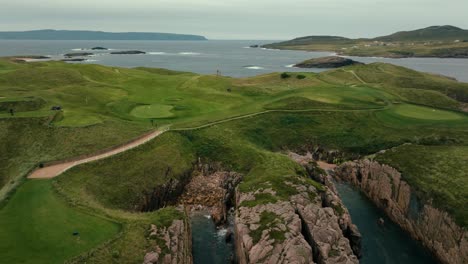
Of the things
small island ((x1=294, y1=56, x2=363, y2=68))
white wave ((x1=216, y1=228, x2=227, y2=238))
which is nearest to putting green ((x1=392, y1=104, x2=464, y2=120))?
white wave ((x1=216, y1=228, x2=227, y2=238))

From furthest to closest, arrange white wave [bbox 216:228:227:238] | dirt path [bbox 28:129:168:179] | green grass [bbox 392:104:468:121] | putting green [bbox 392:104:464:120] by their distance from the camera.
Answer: putting green [bbox 392:104:464:120] < green grass [bbox 392:104:468:121] < dirt path [bbox 28:129:168:179] < white wave [bbox 216:228:227:238]

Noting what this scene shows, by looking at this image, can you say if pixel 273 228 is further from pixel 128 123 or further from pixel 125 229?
pixel 128 123

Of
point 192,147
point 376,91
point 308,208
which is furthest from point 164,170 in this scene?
point 376,91

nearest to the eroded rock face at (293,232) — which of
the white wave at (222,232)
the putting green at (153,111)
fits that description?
the white wave at (222,232)

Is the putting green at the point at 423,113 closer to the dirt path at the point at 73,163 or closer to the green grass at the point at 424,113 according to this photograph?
the green grass at the point at 424,113

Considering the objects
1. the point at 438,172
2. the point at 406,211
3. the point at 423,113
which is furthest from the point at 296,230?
the point at 423,113

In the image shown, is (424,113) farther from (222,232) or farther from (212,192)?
(222,232)

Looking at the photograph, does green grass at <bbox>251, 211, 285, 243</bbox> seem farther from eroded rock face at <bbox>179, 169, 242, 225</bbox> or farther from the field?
eroded rock face at <bbox>179, 169, 242, 225</bbox>
